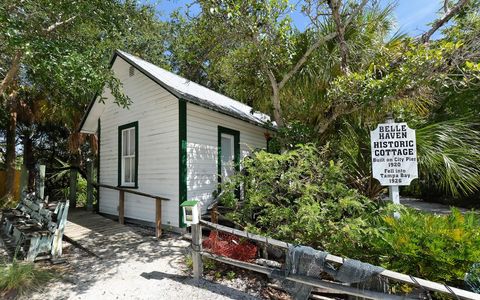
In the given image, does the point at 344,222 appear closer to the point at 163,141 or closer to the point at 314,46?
the point at 314,46

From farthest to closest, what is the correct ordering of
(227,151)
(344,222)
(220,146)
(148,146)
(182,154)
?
(227,151) < (220,146) < (148,146) < (182,154) < (344,222)

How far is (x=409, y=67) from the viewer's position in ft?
18.6

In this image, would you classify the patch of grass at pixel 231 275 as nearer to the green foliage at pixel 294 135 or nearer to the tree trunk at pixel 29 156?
the green foliage at pixel 294 135

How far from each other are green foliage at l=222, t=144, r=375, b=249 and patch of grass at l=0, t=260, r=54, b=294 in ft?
10.7

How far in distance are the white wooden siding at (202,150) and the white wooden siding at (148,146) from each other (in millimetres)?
387

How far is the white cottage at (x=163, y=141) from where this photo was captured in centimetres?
763

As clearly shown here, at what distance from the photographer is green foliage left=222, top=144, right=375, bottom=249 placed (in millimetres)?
4391

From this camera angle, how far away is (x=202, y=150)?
27.1 ft

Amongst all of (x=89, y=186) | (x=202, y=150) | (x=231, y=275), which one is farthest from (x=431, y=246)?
(x=89, y=186)

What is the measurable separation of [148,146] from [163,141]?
76 centimetres

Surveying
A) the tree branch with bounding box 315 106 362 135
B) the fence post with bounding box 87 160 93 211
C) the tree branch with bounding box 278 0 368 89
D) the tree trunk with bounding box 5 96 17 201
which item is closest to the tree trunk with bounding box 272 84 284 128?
the tree branch with bounding box 278 0 368 89

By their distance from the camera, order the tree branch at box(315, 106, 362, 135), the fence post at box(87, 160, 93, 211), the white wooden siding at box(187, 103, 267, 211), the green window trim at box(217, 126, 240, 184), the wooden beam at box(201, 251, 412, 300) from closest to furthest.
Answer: the wooden beam at box(201, 251, 412, 300) → the tree branch at box(315, 106, 362, 135) → the white wooden siding at box(187, 103, 267, 211) → the green window trim at box(217, 126, 240, 184) → the fence post at box(87, 160, 93, 211)

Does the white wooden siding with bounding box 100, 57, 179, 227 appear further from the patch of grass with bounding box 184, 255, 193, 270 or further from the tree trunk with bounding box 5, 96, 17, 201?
the tree trunk with bounding box 5, 96, 17, 201

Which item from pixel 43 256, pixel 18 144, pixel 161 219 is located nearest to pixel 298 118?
pixel 161 219
